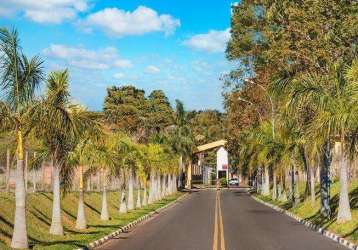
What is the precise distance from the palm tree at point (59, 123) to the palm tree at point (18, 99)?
0.50m

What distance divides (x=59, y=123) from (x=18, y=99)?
262 cm

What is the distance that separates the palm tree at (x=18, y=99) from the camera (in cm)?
1820

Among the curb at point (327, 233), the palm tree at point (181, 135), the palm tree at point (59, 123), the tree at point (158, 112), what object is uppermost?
the tree at point (158, 112)

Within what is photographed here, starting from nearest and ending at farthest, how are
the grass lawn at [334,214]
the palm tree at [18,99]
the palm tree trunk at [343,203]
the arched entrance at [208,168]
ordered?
the palm tree at [18,99] < the grass lawn at [334,214] < the palm tree trunk at [343,203] < the arched entrance at [208,168]

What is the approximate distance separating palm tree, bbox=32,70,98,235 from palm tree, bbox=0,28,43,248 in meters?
0.50

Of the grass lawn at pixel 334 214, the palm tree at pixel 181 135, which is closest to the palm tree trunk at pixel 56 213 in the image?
the grass lawn at pixel 334 214

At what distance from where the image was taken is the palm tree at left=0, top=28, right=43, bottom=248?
59.7ft

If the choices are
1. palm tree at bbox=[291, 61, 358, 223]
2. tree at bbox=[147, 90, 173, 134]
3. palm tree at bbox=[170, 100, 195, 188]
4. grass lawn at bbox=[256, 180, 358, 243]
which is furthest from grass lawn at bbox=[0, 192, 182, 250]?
tree at bbox=[147, 90, 173, 134]

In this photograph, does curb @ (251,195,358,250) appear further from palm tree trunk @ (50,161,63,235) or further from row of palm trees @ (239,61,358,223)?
palm tree trunk @ (50,161,63,235)

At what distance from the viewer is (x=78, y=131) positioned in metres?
22.6

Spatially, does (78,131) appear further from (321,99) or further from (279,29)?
(279,29)

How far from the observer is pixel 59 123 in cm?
2084

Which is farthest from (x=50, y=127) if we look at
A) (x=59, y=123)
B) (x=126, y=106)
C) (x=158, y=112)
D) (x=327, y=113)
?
(x=158, y=112)

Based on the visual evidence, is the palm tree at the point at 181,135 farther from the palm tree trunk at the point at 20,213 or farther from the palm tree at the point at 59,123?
the palm tree trunk at the point at 20,213
